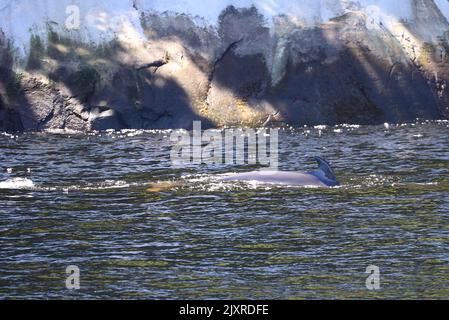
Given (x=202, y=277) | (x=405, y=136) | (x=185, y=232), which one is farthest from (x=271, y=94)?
(x=202, y=277)

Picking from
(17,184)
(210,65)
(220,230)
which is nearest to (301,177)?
(220,230)

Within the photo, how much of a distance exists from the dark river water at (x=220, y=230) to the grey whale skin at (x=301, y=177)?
0.92ft

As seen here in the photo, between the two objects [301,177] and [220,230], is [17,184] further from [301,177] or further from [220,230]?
[220,230]

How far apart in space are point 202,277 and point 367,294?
173 centimetres

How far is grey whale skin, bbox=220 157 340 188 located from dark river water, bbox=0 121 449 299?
0.28 m

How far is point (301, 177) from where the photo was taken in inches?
615

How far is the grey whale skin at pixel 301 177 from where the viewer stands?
1538cm

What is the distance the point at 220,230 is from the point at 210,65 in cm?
1450

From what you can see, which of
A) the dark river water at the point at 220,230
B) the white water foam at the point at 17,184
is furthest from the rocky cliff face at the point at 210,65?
the white water foam at the point at 17,184

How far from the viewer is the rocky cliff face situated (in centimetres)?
2539

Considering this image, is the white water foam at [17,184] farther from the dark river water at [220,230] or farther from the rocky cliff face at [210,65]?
the rocky cliff face at [210,65]

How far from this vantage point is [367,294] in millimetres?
9398
